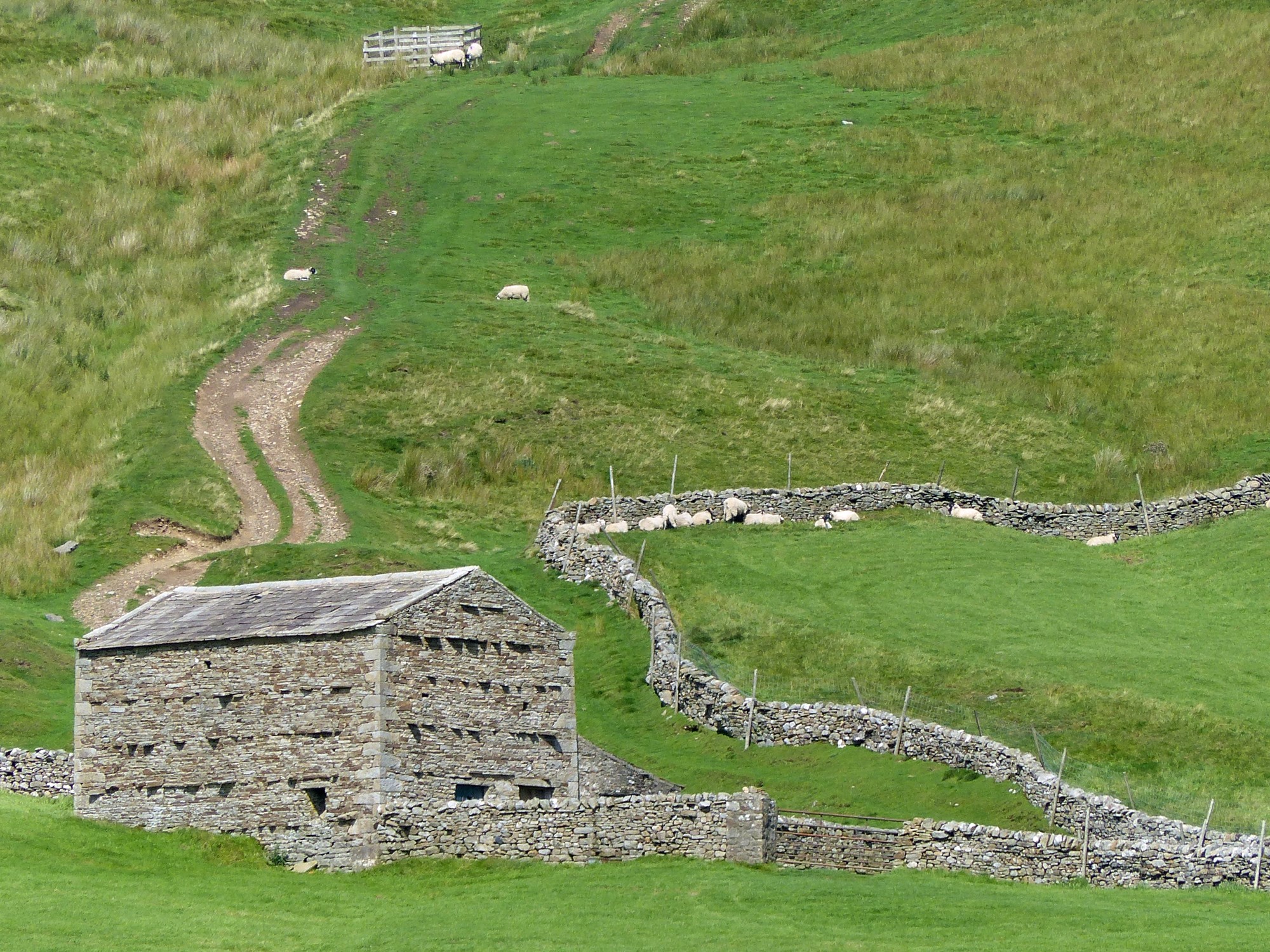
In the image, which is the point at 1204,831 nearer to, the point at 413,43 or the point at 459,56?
the point at 459,56

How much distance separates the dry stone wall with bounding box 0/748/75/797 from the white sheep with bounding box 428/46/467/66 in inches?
2786

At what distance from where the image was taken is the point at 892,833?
1152 inches

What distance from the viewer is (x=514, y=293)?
6762cm

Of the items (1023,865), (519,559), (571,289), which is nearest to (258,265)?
(571,289)

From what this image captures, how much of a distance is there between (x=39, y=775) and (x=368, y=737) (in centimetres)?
704

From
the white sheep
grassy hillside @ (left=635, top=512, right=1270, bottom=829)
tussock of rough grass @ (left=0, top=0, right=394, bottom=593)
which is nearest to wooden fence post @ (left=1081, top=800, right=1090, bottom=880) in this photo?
grassy hillside @ (left=635, top=512, right=1270, bottom=829)

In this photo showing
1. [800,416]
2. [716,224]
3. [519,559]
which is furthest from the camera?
[716,224]

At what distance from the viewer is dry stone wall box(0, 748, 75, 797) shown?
3266 centimetres

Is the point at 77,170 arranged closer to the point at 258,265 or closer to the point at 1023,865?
the point at 258,265

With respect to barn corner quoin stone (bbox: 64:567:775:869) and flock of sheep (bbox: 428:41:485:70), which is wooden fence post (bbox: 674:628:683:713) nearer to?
barn corner quoin stone (bbox: 64:567:775:869)

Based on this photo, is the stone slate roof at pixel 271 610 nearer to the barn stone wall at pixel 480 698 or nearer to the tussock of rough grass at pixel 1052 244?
the barn stone wall at pixel 480 698

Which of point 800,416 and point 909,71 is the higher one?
point 909,71

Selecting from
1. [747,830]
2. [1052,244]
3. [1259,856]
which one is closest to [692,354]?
[1052,244]

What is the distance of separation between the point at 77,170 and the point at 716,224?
2588 centimetres
